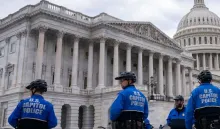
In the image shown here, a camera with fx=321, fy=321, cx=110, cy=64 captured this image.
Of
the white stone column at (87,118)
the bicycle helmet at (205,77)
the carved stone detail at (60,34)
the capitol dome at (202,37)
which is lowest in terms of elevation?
the white stone column at (87,118)

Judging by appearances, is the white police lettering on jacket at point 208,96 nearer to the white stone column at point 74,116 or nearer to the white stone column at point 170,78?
the white stone column at point 74,116

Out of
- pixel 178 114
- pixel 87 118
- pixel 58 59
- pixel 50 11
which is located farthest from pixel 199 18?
pixel 178 114

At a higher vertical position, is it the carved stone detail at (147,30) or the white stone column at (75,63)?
the carved stone detail at (147,30)

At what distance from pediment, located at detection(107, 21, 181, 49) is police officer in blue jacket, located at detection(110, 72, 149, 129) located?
42371 mm

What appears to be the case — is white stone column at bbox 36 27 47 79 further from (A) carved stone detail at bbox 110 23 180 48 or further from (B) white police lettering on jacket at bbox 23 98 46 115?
(B) white police lettering on jacket at bbox 23 98 46 115

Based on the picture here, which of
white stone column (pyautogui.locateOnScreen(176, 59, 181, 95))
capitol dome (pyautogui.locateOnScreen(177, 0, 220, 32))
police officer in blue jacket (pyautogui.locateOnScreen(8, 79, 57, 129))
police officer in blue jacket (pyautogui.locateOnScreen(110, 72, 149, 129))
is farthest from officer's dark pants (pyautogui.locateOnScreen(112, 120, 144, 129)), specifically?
capitol dome (pyautogui.locateOnScreen(177, 0, 220, 32))

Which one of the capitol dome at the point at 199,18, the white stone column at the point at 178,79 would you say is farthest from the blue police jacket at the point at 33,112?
the capitol dome at the point at 199,18

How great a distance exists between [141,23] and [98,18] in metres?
8.39

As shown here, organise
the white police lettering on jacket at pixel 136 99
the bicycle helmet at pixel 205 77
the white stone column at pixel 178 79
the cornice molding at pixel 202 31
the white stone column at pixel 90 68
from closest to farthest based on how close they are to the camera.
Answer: the white police lettering on jacket at pixel 136 99, the bicycle helmet at pixel 205 77, the white stone column at pixel 90 68, the white stone column at pixel 178 79, the cornice molding at pixel 202 31

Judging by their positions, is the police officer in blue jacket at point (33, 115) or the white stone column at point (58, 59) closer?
the police officer in blue jacket at point (33, 115)

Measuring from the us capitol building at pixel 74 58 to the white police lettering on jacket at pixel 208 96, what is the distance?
34111 millimetres

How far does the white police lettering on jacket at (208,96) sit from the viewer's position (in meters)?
8.33

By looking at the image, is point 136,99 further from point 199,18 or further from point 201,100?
point 199,18

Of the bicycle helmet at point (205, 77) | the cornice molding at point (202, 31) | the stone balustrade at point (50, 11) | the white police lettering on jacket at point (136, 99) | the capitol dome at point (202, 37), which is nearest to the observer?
the white police lettering on jacket at point (136, 99)
